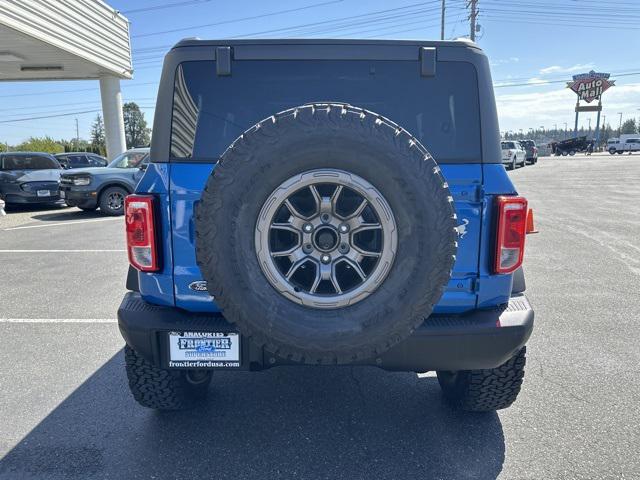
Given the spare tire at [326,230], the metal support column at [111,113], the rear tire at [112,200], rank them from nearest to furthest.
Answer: the spare tire at [326,230] → the rear tire at [112,200] → the metal support column at [111,113]

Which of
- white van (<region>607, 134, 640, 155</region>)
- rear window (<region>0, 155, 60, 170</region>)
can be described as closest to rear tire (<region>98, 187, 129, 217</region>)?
rear window (<region>0, 155, 60, 170</region>)

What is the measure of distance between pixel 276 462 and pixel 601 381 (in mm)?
2319

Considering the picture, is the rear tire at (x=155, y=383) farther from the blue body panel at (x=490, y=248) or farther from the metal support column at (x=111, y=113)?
the metal support column at (x=111, y=113)

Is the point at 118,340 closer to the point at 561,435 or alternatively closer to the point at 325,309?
the point at 325,309

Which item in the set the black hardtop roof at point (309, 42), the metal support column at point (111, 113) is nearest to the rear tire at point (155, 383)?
the black hardtop roof at point (309, 42)

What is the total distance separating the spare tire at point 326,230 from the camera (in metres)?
1.90

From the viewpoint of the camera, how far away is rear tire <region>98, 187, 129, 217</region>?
11.4 meters

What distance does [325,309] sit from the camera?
198cm

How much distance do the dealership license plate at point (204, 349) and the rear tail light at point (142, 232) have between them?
Result: 1.24ft

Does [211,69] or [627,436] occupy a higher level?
[211,69]

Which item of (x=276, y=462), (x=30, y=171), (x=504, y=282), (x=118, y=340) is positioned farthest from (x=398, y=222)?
(x=30, y=171)

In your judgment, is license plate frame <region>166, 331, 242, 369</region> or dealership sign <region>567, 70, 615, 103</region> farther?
dealership sign <region>567, 70, 615, 103</region>

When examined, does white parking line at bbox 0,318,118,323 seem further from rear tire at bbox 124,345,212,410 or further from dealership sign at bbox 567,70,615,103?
dealership sign at bbox 567,70,615,103

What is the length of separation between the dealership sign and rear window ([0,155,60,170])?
59705mm
